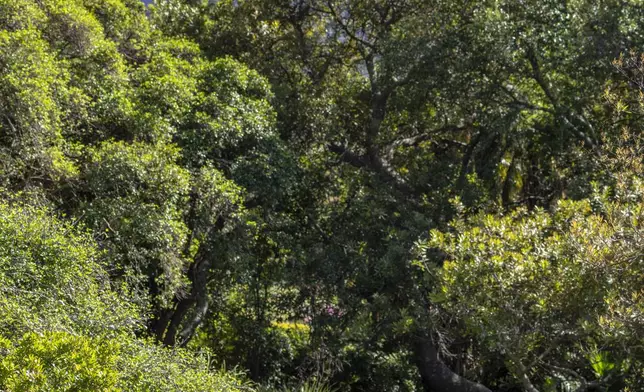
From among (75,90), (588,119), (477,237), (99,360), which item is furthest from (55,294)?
(588,119)

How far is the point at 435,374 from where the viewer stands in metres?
9.88

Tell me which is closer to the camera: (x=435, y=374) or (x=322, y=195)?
(x=435, y=374)

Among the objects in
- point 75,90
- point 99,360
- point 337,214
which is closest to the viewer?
point 99,360

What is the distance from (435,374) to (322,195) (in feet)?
9.93

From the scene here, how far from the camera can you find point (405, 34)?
33.9 ft

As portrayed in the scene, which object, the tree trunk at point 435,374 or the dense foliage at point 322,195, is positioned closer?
the dense foliage at point 322,195

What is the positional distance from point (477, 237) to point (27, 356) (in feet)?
13.1

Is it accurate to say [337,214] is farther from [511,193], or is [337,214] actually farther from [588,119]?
[588,119]

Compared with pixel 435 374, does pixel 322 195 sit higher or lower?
higher

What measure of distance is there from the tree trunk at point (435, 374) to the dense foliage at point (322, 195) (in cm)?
4

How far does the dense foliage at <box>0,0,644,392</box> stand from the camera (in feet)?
20.8

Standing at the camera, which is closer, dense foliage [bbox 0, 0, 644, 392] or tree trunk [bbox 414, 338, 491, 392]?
dense foliage [bbox 0, 0, 644, 392]

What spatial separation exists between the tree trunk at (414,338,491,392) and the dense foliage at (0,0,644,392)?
0.04m

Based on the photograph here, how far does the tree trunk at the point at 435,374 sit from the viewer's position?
31.3 ft
